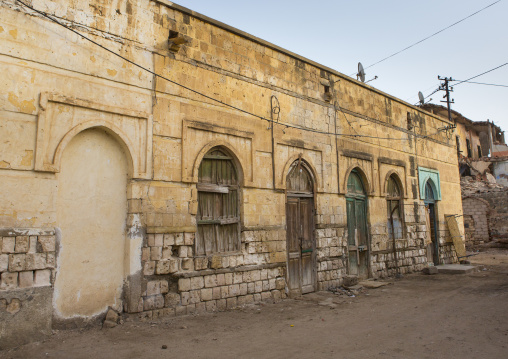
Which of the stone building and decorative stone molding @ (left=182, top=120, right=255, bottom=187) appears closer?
the stone building

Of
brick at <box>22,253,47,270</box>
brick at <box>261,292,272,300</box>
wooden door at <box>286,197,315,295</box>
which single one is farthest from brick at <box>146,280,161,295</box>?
wooden door at <box>286,197,315,295</box>

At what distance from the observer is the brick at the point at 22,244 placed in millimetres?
5102

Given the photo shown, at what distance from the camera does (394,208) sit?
40.9 ft

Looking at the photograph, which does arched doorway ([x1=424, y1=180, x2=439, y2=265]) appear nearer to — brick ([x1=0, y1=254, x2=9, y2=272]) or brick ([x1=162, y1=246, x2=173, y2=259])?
brick ([x1=162, y1=246, x2=173, y2=259])

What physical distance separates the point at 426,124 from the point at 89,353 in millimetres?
13966

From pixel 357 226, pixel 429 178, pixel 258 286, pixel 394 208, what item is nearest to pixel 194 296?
pixel 258 286

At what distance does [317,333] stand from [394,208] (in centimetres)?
778

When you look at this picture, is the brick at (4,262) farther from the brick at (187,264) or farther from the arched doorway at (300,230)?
the arched doorway at (300,230)

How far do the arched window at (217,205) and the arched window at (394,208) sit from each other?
21.2 feet

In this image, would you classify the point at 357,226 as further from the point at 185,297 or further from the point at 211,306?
the point at 185,297

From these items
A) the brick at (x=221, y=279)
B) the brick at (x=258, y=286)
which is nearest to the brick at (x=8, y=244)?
the brick at (x=221, y=279)

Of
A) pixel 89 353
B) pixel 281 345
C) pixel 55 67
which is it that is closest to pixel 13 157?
pixel 55 67

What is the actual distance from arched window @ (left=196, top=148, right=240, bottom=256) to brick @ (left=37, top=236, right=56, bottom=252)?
2.48m

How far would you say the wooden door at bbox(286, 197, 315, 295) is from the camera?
866 centimetres
